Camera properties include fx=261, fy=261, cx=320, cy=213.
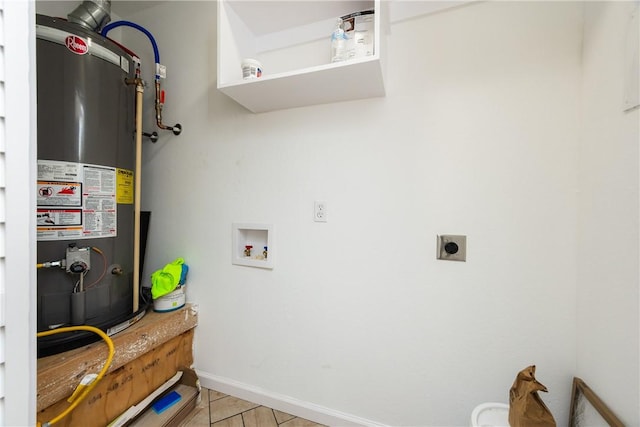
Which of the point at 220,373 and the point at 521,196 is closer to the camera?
the point at 521,196

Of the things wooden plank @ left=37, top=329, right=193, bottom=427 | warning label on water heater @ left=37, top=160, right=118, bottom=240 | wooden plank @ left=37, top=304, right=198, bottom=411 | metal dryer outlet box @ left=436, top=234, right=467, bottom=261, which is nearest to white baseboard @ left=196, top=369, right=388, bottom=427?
wooden plank @ left=37, top=329, right=193, bottom=427

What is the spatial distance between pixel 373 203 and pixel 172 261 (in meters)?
1.29

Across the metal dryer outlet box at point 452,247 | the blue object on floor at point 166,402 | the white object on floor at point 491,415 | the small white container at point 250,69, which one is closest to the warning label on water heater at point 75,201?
the small white container at point 250,69

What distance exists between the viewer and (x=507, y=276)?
1.05m

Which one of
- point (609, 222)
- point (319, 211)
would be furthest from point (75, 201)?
point (609, 222)

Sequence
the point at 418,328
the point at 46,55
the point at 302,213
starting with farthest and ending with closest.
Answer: the point at 302,213 → the point at 418,328 → the point at 46,55

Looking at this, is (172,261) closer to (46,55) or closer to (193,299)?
(193,299)

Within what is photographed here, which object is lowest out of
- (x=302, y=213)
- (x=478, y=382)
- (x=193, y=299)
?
(x=478, y=382)

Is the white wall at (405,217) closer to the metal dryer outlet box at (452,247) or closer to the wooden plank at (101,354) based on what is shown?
the metal dryer outlet box at (452,247)

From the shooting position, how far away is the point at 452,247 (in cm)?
111

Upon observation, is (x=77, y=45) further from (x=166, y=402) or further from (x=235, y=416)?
(x=235, y=416)

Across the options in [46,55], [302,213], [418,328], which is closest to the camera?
[46,55]

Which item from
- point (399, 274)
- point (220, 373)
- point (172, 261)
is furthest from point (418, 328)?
point (172, 261)

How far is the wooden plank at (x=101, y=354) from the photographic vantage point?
2.96 feet
